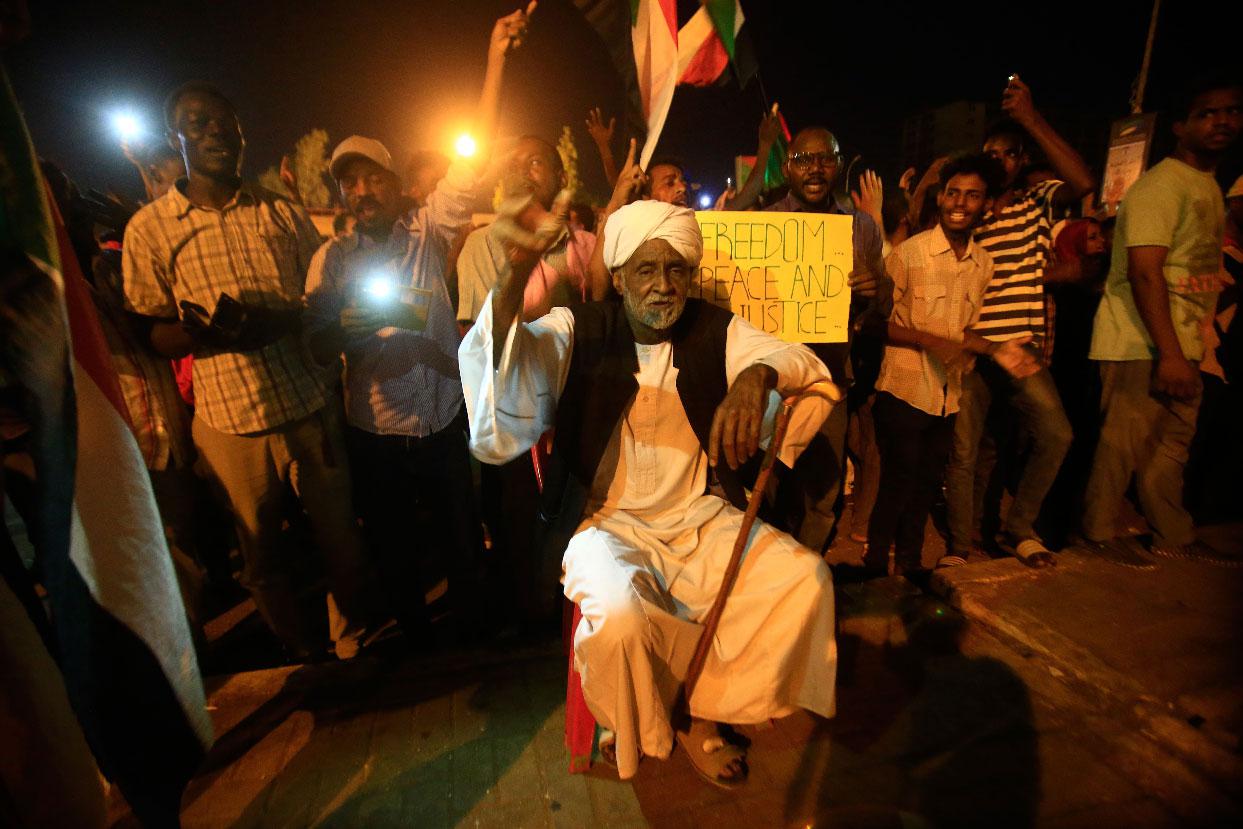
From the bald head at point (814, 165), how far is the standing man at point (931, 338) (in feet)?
2.28

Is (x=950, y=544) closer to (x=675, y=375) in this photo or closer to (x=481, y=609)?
(x=675, y=375)

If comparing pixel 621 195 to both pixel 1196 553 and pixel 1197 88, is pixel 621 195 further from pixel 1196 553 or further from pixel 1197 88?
pixel 1196 553

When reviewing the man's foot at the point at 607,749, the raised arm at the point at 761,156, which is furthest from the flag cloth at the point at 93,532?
the raised arm at the point at 761,156

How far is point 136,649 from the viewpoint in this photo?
4.18 ft

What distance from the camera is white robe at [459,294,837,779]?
6.44 feet

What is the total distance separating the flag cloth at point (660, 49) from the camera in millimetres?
3094

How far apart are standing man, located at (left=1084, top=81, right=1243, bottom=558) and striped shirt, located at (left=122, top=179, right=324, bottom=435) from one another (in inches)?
197

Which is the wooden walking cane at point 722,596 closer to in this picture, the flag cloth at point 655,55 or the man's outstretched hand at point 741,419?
the man's outstretched hand at point 741,419

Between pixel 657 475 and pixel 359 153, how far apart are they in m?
2.39

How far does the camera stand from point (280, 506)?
294 cm

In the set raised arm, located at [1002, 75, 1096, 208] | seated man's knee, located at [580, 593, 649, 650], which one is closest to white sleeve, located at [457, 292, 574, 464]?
seated man's knee, located at [580, 593, 649, 650]

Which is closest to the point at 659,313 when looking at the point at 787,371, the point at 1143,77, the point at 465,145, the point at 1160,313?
the point at 787,371

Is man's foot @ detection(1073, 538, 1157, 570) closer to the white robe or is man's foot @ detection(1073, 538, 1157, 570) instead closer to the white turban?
the white robe

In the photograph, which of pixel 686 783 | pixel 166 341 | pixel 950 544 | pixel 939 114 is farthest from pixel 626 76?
pixel 939 114
